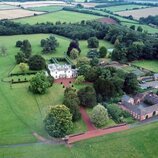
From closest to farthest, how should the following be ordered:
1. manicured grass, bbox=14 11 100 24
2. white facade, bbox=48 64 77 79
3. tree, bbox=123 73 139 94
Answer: tree, bbox=123 73 139 94 → white facade, bbox=48 64 77 79 → manicured grass, bbox=14 11 100 24

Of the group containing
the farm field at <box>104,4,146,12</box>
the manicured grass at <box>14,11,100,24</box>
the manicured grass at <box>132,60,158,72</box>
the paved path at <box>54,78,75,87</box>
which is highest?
the paved path at <box>54,78,75,87</box>

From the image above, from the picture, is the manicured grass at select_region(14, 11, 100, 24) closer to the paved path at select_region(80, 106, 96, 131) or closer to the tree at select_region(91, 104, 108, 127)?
the paved path at select_region(80, 106, 96, 131)

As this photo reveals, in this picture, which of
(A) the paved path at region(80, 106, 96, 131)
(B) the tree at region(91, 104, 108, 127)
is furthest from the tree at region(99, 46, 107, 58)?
(B) the tree at region(91, 104, 108, 127)

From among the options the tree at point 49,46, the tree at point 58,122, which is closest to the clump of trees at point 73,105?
the tree at point 58,122

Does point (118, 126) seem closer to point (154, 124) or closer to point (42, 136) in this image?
point (154, 124)

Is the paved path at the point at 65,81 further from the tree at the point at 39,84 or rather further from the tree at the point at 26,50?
the tree at the point at 26,50

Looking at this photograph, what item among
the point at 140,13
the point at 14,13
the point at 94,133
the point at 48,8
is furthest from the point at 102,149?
the point at 48,8

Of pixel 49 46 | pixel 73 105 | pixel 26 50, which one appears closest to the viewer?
pixel 73 105

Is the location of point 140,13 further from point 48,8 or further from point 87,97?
point 87,97
